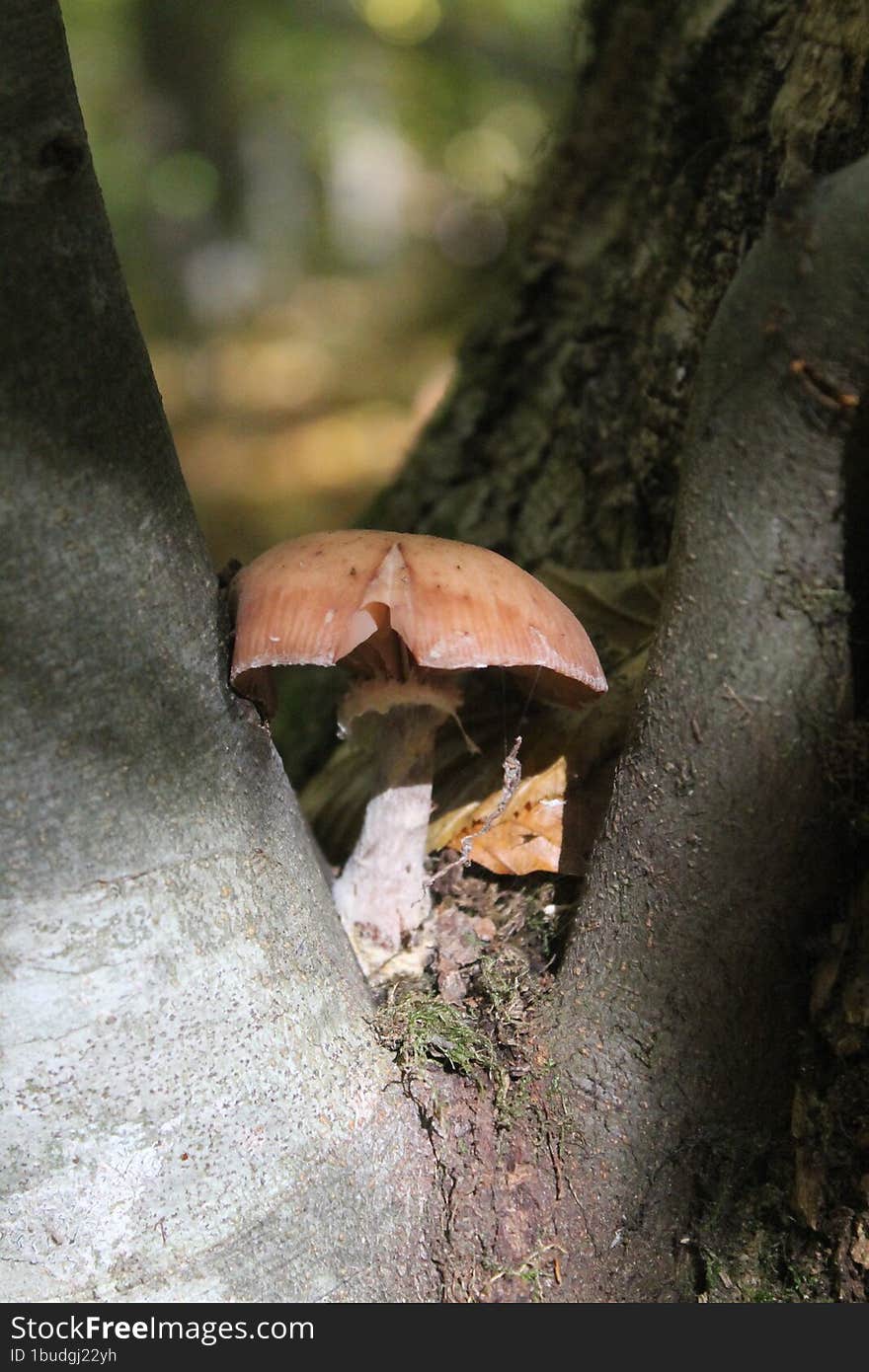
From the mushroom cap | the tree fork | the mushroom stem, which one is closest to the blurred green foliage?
the mushroom stem

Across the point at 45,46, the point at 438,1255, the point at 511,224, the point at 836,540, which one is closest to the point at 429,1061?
the point at 438,1255

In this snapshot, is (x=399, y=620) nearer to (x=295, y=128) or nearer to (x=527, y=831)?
(x=527, y=831)

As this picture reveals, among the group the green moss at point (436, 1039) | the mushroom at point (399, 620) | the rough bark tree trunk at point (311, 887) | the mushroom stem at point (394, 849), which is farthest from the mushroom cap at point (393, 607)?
the green moss at point (436, 1039)

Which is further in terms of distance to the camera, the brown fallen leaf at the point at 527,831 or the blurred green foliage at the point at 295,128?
the blurred green foliage at the point at 295,128

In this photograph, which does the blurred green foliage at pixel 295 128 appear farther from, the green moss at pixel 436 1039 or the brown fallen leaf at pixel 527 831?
the green moss at pixel 436 1039

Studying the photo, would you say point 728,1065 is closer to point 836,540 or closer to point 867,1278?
point 867,1278

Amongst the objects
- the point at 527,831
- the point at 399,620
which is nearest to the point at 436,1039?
the point at 527,831
